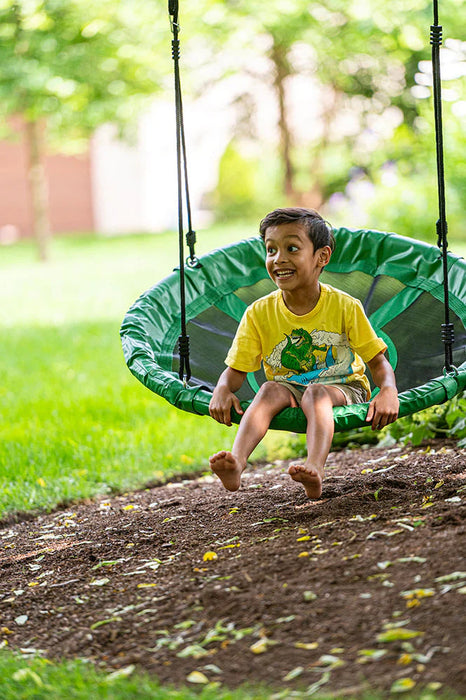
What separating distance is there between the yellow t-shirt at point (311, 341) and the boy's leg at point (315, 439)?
0.25 meters

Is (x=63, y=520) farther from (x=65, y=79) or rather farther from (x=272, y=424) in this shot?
(x=65, y=79)

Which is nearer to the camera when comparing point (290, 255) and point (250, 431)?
point (250, 431)

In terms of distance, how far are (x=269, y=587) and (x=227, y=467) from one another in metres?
0.46

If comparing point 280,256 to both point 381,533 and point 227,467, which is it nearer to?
point 227,467

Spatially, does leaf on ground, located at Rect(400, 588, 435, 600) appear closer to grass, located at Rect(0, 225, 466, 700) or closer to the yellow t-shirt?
grass, located at Rect(0, 225, 466, 700)

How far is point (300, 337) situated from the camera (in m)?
3.12

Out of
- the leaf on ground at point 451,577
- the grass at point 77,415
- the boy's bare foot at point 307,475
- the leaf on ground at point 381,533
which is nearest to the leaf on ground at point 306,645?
the leaf on ground at point 451,577

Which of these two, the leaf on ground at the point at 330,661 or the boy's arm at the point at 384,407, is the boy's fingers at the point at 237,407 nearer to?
the boy's arm at the point at 384,407

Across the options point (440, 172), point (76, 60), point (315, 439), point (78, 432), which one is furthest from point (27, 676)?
point (76, 60)

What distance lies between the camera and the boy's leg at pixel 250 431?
2.67 metres

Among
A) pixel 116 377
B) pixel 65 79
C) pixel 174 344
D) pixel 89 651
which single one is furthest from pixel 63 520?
pixel 65 79

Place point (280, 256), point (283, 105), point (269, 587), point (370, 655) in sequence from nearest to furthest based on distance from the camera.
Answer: point (370, 655), point (269, 587), point (280, 256), point (283, 105)

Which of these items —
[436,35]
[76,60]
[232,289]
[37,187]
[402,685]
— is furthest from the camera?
[37,187]

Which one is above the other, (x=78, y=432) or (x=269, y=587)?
(x=269, y=587)
